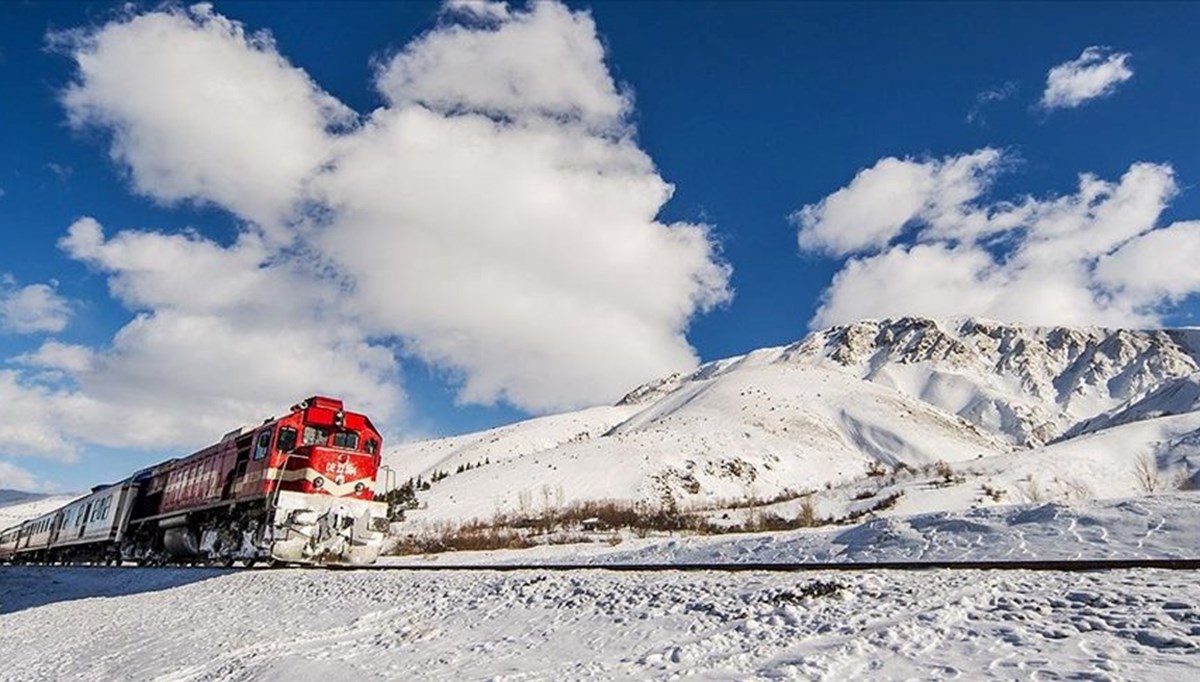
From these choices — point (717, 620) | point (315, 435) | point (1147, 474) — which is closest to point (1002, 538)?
point (717, 620)

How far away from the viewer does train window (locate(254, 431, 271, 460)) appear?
19.5m

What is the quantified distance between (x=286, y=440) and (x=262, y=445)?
785 mm

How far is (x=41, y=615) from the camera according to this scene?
16.5 metres

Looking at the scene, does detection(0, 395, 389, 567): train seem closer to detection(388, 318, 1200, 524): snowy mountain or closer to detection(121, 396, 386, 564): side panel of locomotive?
detection(121, 396, 386, 564): side panel of locomotive

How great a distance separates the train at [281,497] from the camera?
18.4m

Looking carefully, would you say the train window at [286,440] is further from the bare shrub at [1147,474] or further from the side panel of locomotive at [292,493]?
the bare shrub at [1147,474]

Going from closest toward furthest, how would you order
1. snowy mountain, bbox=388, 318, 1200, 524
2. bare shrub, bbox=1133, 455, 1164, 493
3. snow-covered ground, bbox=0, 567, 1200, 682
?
snow-covered ground, bbox=0, 567, 1200, 682 → bare shrub, bbox=1133, 455, 1164, 493 → snowy mountain, bbox=388, 318, 1200, 524

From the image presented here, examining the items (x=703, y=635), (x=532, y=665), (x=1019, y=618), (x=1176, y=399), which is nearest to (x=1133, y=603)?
(x=1019, y=618)

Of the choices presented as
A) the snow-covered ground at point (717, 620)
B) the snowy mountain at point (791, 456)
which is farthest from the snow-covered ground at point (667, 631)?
the snowy mountain at point (791, 456)

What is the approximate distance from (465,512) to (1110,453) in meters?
36.1

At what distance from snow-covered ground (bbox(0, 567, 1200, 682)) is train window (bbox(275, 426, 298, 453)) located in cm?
637

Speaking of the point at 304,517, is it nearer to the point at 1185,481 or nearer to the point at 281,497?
the point at 281,497

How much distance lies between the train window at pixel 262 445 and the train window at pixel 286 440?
294 millimetres

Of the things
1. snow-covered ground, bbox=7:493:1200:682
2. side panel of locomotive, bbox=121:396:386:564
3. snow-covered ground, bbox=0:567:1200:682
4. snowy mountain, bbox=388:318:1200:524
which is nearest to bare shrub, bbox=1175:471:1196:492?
snowy mountain, bbox=388:318:1200:524
